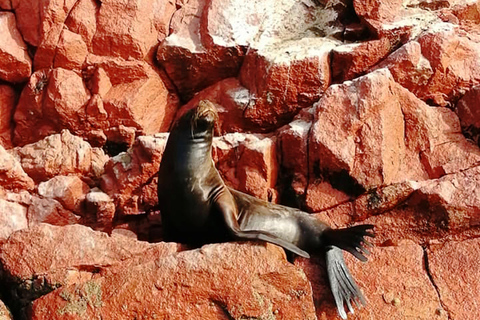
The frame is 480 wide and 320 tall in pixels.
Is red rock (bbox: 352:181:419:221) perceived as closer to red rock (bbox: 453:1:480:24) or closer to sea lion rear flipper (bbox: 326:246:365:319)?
sea lion rear flipper (bbox: 326:246:365:319)

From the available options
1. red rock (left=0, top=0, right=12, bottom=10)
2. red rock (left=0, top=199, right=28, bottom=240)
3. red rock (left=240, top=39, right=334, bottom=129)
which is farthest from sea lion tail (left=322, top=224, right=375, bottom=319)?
red rock (left=0, top=0, right=12, bottom=10)

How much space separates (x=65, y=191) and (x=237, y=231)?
7.67ft

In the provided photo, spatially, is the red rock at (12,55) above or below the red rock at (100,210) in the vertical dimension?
above

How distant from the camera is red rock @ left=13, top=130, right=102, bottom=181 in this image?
7.00m

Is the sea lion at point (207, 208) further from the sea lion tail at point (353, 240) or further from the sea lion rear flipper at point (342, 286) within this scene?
the sea lion rear flipper at point (342, 286)

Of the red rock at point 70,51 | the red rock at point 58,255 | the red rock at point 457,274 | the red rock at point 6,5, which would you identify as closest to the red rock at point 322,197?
the red rock at point 457,274

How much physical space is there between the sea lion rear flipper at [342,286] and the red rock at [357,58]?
295cm

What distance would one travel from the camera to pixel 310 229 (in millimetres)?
5918

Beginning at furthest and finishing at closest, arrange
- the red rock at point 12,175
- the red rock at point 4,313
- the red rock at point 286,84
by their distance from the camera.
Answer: the red rock at point 286,84, the red rock at point 12,175, the red rock at point 4,313

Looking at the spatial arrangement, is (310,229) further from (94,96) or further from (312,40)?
(94,96)

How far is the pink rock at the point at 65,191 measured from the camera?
6566mm

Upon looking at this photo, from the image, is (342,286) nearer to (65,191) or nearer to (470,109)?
(470,109)

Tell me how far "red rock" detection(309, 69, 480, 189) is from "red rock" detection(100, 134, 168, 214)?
5.44ft

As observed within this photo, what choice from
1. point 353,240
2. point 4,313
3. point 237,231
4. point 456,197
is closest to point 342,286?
point 353,240
